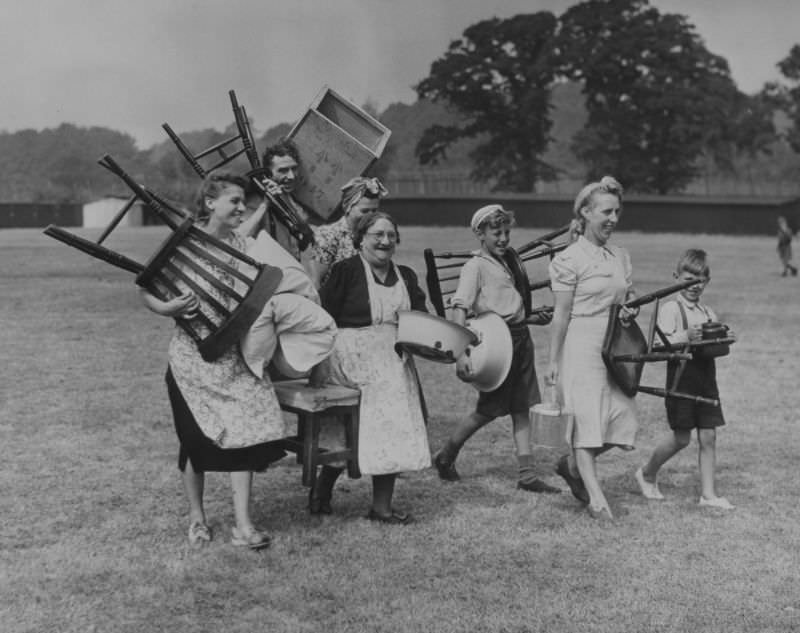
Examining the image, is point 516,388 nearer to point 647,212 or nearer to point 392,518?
point 392,518

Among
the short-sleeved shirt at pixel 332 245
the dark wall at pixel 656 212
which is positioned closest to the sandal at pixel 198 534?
the short-sleeved shirt at pixel 332 245

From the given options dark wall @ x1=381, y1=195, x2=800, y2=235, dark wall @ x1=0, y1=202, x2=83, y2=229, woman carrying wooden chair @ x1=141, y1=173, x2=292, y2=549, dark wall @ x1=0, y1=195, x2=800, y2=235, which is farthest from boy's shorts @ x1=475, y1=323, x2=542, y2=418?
dark wall @ x1=0, y1=202, x2=83, y2=229

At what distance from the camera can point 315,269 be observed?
20.4 feet

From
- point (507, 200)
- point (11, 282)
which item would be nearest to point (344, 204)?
point (11, 282)

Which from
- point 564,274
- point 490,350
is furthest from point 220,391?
point 564,274

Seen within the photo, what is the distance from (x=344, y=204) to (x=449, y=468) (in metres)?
1.87

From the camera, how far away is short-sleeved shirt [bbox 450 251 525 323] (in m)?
6.68

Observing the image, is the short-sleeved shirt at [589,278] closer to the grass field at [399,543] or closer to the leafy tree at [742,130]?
the grass field at [399,543]

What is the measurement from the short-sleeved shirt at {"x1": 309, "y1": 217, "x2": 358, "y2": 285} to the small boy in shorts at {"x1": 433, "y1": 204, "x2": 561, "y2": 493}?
0.75m

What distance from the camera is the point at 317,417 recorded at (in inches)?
226

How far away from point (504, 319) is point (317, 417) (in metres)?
1.56

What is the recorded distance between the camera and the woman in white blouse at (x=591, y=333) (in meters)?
6.05

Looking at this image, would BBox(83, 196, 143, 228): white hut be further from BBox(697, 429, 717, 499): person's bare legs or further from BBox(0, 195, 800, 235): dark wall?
BBox(697, 429, 717, 499): person's bare legs

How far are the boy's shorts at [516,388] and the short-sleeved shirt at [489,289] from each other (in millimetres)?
138
